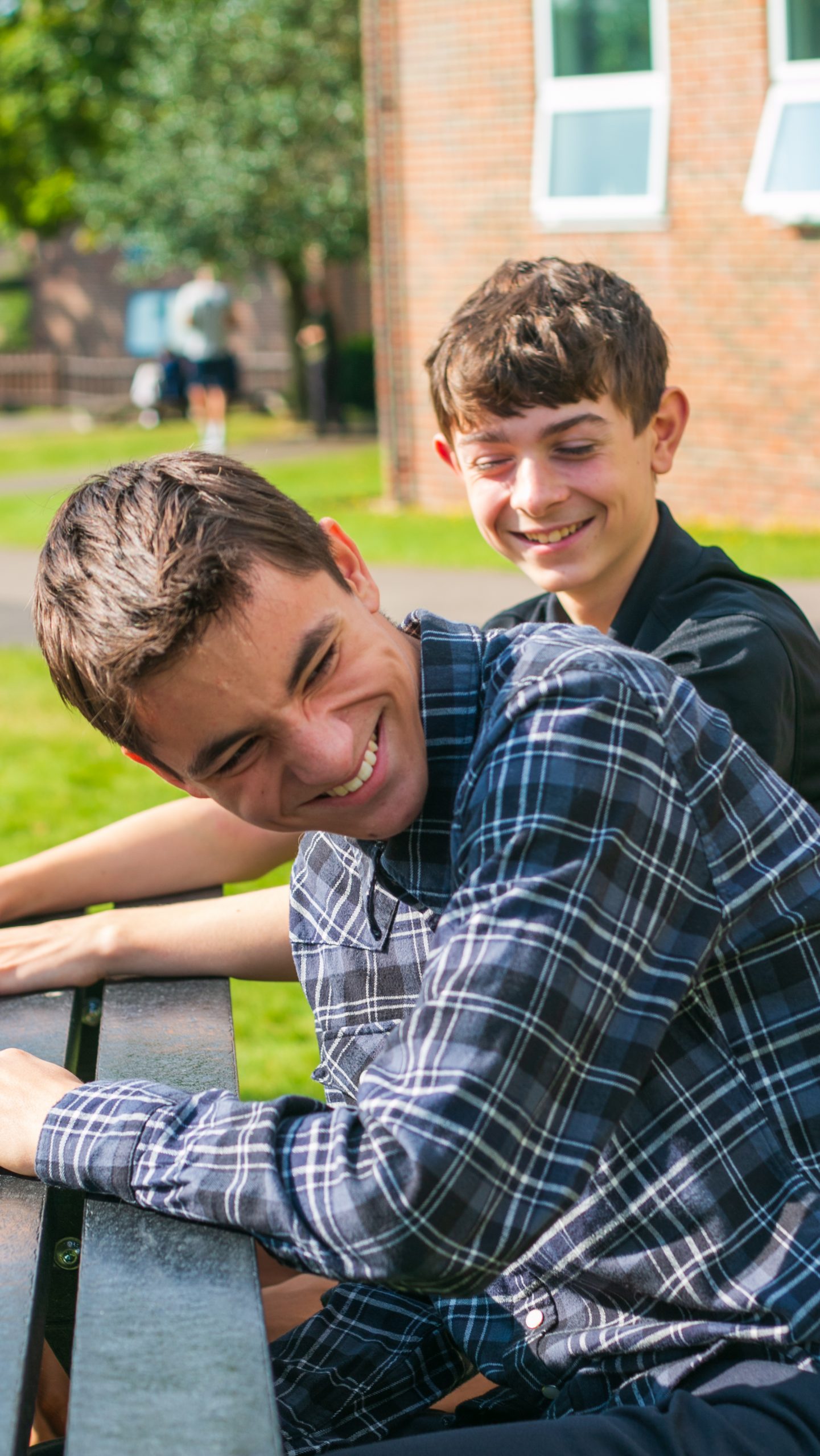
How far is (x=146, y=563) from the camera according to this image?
65.7 inches

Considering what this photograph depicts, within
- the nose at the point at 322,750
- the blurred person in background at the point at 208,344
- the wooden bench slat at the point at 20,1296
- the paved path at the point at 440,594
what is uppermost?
the nose at the point at 322,750

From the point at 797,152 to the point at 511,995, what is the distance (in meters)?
10.6

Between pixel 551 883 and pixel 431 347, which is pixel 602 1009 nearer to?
pixel 551 883

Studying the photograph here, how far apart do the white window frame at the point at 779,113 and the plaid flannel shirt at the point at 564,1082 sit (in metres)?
10.0

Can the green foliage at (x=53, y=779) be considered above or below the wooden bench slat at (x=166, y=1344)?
below

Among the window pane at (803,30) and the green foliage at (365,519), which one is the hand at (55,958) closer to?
the green foliage at (365,519)

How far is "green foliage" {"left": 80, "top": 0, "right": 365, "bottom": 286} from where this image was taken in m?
22.5

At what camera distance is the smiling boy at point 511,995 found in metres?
1.57

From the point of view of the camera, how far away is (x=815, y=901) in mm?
1782

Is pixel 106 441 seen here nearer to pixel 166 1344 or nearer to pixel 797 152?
pixel 797 152

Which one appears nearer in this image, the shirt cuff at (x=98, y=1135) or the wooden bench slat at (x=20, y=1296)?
the wooden bench slat at (x=20, y=1296)

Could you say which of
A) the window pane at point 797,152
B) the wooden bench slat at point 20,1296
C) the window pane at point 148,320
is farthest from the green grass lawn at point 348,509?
the window pane at point 148,320

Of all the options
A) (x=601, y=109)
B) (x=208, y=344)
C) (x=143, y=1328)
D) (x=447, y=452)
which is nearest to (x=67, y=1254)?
(x=143, y=1328)

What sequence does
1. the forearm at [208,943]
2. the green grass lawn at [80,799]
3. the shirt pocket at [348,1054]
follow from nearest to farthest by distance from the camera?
the shirt pocket at [348,1054] → the forearm at [208,943] → the green grass lawn at [80,799]
